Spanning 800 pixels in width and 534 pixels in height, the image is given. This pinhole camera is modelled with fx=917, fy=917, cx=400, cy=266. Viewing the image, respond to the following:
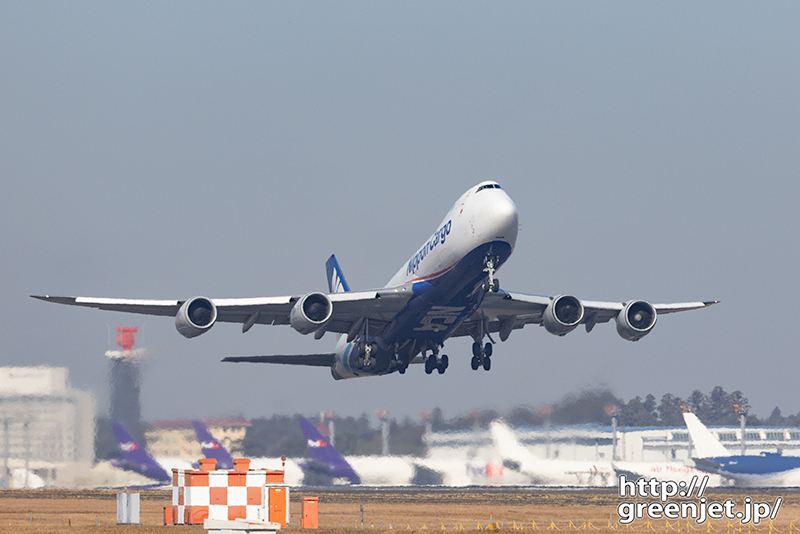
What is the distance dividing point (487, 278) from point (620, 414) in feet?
64.9

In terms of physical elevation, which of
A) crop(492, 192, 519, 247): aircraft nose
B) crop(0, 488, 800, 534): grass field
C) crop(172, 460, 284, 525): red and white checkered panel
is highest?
crop(492, 192, 519, 247): aircraft nose

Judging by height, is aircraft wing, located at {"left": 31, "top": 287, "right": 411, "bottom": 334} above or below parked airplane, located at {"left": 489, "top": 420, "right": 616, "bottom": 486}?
above

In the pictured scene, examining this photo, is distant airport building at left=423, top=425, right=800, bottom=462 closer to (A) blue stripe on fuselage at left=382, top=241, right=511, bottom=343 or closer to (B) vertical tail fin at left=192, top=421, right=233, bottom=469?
(A) blue stripe on fuselage at left=382, top=241, right=511, bottom=343

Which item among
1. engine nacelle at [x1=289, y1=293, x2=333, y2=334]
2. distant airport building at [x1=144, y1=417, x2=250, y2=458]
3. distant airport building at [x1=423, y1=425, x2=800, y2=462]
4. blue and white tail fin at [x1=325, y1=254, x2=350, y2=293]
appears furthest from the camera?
blue and white tail fin at [x1=325, y1=254, x2=350, y2=293]

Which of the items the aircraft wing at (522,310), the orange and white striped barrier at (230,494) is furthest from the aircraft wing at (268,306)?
the orange and white striped barrier at (230,494)

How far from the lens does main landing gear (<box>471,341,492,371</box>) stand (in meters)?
38.5

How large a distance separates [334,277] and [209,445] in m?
12.4

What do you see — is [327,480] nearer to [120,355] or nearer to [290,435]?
[290,435]

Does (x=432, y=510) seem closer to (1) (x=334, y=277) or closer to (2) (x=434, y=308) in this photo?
(2) (x=434, y=308)

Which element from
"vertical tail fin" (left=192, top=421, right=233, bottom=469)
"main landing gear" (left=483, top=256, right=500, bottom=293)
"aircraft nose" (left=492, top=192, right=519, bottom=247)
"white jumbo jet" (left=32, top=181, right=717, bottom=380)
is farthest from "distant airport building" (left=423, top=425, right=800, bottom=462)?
"aircraft nose" (left=492, top=192, right=519, bottom=247)

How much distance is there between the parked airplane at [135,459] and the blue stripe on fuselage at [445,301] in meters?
13.5

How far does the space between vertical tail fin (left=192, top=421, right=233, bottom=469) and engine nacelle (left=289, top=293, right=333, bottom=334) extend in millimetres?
12823

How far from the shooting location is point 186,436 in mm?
43156

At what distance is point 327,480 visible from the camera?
44.5 metres
